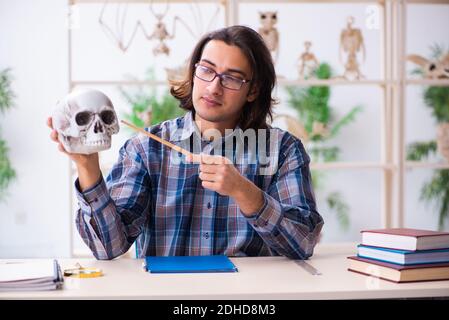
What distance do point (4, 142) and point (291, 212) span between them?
8.55ft

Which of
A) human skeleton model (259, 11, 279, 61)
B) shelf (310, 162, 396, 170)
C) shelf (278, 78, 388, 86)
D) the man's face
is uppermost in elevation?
human skeleton model (259, 11, 279, 61)

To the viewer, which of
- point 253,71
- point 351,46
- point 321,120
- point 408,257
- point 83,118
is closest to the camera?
point 408,257

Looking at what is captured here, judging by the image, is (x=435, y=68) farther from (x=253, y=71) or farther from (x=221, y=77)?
(x=221, y=77)

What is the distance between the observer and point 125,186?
6.64 ft

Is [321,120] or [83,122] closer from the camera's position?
[83,122]

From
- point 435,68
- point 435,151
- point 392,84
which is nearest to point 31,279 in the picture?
point 392,84

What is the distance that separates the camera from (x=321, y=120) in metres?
4.24

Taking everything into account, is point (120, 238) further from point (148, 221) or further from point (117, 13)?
point (117, 13)

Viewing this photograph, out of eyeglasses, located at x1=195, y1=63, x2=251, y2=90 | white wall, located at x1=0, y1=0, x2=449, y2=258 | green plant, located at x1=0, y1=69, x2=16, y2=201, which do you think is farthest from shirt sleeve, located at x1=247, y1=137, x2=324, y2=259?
green plant, located at x1=0, y1=69, x2=16, y2=201

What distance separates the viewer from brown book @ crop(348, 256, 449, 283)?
1.56 meters

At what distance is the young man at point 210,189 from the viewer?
192 cm

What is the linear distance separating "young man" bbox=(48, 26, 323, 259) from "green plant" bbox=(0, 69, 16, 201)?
7.12 ft

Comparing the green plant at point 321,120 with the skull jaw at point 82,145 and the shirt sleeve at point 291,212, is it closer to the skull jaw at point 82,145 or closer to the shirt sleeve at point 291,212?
the shirt sleeve at point 291,212

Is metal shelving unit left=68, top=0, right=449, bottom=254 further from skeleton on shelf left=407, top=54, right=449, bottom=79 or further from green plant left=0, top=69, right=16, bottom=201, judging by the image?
green plant left=0, top=69, right=16, bottom=201
